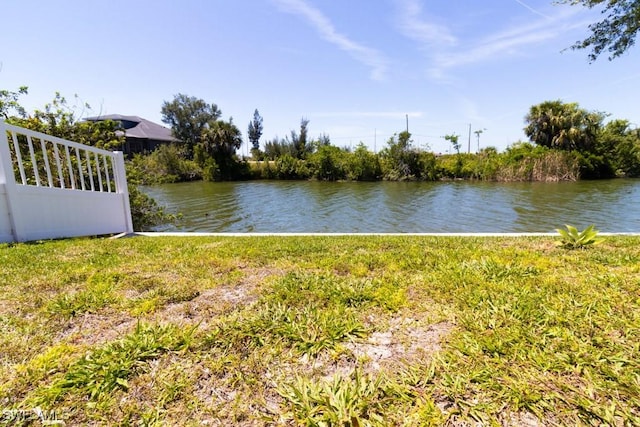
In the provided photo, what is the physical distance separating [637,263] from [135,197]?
29.5 ft

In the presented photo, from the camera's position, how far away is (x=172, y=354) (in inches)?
63.3

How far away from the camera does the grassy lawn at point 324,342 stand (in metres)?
1.26

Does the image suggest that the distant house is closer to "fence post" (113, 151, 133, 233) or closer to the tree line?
the tree line

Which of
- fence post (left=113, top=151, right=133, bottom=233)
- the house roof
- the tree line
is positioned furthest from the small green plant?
the house roof

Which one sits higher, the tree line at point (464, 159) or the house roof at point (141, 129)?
the house roof at point (141, 129)

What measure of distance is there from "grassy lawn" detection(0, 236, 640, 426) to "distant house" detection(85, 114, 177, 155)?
36.2 metres

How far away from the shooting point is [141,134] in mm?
36906

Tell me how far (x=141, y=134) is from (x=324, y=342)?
4263 centimetres

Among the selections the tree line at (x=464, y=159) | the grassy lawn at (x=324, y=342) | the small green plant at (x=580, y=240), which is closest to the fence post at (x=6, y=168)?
the grassy lawn at (x=324, y=342)

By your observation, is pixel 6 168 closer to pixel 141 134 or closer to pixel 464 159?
pixel 464 159

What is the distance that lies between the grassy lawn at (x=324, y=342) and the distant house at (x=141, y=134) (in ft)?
119

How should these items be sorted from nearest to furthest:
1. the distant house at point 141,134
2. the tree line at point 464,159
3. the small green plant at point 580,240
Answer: the small green plant at point 580,240
the tree line at point 464,159
the distant house at point 141,134

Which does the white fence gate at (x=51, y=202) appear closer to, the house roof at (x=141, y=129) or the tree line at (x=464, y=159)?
the tree line at (x=464, y=159)

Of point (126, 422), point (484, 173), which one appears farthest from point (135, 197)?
point (484, 173)
